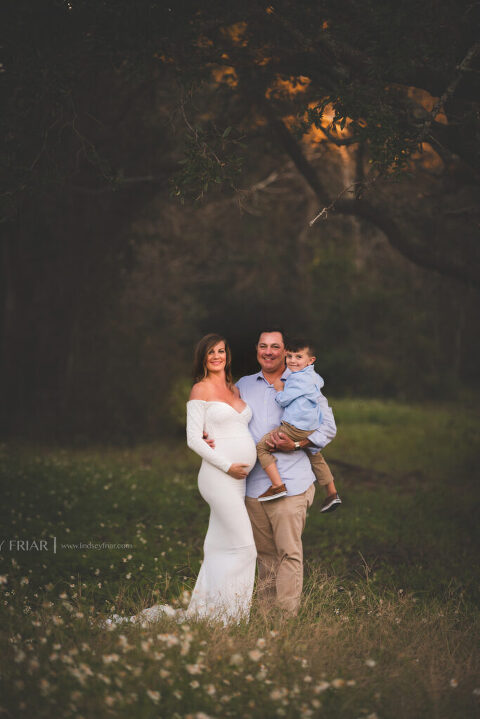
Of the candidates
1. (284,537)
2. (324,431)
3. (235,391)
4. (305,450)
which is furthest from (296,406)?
(284,537)

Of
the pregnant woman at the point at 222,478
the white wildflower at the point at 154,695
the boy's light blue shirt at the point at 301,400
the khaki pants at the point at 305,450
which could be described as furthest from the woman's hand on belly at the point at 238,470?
the white wildflower at the point at 154,695

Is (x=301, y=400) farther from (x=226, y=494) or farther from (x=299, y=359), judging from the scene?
(x=226, y=494)

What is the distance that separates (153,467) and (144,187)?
5.84 m

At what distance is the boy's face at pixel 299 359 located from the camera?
5918 millimetres

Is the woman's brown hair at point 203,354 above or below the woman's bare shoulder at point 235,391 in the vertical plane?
above

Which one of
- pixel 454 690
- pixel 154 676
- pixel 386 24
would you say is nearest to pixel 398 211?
pixel 386 24

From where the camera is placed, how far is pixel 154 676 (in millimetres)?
4398

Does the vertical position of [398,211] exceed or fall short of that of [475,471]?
it exceeds it

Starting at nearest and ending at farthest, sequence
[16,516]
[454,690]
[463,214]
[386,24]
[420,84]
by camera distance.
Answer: [454,690] → [386,24] → [420,84] → [463,214] → [16,516]

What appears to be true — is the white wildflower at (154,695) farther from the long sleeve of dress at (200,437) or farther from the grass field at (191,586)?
the long sleeve of dress at (200,437)

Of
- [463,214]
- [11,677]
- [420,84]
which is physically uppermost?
[420,84]

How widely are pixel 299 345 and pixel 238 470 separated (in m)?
1.09

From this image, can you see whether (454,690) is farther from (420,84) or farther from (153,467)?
(153,467)

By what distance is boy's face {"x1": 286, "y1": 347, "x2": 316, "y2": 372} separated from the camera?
5.92 metres
